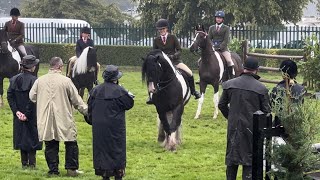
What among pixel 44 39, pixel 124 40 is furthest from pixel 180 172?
pixel 44 39

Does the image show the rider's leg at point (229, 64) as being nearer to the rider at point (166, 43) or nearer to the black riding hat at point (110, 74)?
the rider at point (166, 43)

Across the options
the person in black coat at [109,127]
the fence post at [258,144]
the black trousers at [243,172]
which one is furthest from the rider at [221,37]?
Result: the fence post at [258,144]

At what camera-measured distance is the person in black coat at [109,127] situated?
10719mm

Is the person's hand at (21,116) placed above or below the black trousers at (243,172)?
above

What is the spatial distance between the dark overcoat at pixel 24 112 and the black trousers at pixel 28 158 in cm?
24

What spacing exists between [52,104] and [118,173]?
1454mm

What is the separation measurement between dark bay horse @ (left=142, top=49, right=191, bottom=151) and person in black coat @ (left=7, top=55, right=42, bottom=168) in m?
2.31

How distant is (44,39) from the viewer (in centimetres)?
4153

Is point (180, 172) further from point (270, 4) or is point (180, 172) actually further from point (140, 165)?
point (270, 4)

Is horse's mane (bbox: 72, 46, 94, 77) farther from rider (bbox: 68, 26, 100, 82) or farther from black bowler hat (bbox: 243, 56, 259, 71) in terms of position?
black bowler hat (bbox: 243, 56, 259, 71)

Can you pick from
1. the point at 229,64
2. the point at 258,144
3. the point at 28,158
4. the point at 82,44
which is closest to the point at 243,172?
the point at 258,144

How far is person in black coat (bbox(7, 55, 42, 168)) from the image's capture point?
12070mm

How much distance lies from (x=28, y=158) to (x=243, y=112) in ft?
13.2

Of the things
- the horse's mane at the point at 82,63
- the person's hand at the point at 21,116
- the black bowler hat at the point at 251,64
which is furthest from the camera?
the horse's mane at the point at 82,63
